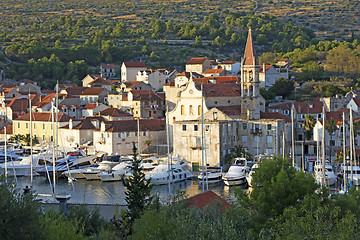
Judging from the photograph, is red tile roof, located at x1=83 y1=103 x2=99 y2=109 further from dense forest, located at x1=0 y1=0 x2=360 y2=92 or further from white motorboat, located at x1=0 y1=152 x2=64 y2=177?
dense forest, located at x1=0 y1=0 x2=360 y2=92

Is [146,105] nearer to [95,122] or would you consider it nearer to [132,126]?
[95,122]

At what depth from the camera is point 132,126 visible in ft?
197

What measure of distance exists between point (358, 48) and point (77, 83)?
4051 centimetres

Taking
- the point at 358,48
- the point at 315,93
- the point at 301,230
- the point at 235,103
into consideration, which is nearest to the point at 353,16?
the point at 358,48

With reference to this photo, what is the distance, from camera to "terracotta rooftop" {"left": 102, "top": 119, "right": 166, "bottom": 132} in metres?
59.7

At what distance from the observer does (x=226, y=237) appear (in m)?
20.9

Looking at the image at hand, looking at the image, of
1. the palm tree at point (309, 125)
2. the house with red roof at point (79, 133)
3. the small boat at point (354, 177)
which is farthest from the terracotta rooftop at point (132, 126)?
the small boat at point (354, 177)

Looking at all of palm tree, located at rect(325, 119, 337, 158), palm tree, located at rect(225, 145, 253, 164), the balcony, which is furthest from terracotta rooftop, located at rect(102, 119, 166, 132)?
palm tree, located at rect(325, 119, 337, 158)

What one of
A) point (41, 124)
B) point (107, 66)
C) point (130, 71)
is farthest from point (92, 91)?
point (107, 66)

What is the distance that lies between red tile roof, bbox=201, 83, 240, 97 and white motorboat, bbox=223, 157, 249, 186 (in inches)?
468

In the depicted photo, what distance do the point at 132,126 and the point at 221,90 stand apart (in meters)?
8.34

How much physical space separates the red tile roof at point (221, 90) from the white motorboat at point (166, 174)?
11680 millimetres

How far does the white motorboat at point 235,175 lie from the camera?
4769 centimetres

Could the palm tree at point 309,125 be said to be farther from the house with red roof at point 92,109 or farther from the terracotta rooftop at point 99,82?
the terracotta rooftop at point 99,82
